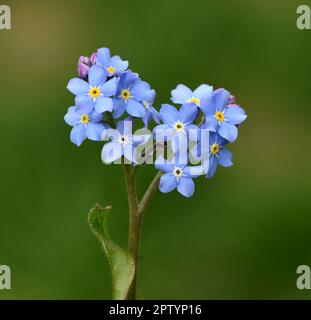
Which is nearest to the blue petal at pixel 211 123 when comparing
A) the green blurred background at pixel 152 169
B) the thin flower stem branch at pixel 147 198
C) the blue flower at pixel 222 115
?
the blue flower at pixel 222 115

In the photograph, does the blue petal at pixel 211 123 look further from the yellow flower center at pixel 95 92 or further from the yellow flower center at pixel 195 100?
the yellow flower center at pixel 95 92

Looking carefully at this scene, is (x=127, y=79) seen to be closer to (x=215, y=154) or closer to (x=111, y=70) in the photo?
(x=111, y=70)

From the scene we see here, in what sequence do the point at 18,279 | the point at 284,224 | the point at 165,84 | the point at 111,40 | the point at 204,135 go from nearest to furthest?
the point at 204,135, the point at 18,279, the point at 284,224, the point at 165,84, the point at 111,40

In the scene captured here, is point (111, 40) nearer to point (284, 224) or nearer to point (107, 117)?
point (284, 224)

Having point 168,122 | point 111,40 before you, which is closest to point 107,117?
point 168,122

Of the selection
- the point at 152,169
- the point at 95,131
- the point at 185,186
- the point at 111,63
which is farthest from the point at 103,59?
the point at 152,169

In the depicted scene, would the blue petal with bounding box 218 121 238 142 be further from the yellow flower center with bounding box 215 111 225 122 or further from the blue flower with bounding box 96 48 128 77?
the blue flower with bounding box 96 48 128 77

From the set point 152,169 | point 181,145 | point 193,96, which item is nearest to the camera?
point 181,145
